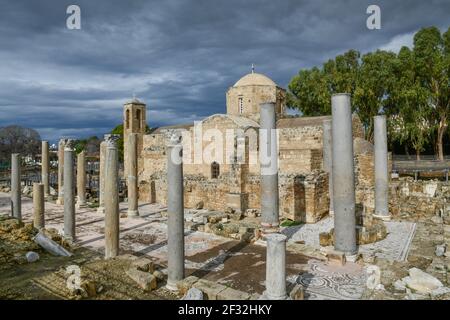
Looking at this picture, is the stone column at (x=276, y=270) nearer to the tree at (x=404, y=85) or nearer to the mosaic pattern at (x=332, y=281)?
the mosaic pattern at (x=332, y=281)

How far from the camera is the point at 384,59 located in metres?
24.1

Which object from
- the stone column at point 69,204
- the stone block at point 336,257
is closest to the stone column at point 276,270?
the stone block at point 336,257

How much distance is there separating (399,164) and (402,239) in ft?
58.0

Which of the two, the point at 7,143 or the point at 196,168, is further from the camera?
the point at 7,143

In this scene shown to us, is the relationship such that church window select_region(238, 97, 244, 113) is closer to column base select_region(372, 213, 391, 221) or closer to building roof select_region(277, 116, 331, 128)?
building roof select_region(277, 116, 331, 128)

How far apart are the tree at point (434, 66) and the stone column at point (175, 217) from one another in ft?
77.9

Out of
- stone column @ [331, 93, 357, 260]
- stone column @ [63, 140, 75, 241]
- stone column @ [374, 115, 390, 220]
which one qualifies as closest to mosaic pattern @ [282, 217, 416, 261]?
stone column @ [374, 115, 390, 220]

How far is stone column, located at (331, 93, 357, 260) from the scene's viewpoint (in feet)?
23.9

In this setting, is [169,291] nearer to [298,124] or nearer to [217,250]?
[217,250]

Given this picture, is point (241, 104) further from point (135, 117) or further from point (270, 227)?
point (270, 227)

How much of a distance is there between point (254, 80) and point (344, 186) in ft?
67.1

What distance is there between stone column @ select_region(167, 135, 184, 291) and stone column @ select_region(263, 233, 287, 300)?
1.77 metres

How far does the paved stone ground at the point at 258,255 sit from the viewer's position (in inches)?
240
